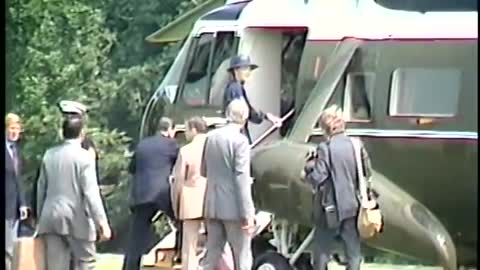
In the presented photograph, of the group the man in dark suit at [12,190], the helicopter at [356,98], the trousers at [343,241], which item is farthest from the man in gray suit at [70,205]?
the trousers at [343,241]

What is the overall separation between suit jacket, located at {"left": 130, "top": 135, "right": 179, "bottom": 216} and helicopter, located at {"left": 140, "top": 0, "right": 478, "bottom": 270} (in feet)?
0.27

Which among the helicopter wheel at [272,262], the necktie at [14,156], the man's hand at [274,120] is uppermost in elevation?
the man's hand at [274,120]

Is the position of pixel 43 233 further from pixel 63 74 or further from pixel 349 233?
pixel 349 233

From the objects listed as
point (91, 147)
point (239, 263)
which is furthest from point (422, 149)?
point (91, 147)

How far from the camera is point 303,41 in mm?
4691

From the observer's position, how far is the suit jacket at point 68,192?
453cm

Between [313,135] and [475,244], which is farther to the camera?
[313,135]

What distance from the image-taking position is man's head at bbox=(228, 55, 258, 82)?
4.71 metres

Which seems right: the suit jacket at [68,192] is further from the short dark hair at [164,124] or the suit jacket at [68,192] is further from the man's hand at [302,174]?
the man's hand at [302,174]

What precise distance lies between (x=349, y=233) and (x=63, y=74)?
125cm

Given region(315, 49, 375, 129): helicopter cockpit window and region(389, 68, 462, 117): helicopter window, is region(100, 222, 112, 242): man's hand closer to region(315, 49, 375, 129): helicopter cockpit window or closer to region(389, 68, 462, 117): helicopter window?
region(315, 49, 375, 129): helicopter cockpit window

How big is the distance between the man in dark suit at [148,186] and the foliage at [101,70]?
52 millimetres

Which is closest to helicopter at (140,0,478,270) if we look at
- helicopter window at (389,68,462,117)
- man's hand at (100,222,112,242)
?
helicopter window at (389,68,462,117)

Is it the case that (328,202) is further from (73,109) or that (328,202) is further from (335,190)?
(73,109)
